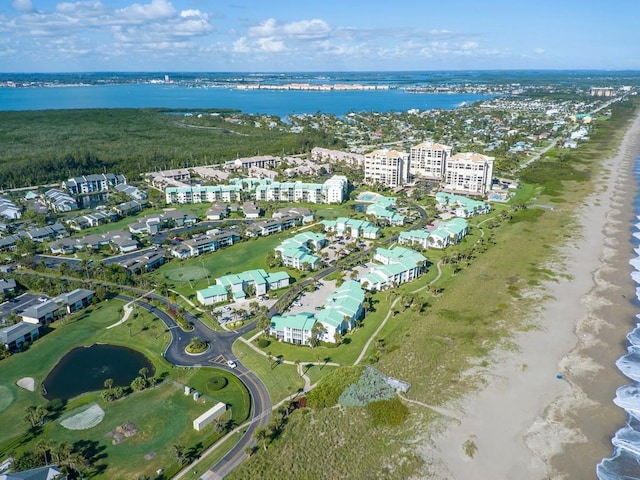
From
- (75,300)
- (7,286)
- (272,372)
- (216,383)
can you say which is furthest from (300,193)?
(216,383)

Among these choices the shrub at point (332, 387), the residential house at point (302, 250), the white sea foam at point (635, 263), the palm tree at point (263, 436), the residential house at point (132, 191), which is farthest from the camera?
the residential house at point (132, 191)

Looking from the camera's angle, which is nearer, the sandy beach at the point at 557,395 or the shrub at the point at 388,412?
the sandy beach at the point at 557,395

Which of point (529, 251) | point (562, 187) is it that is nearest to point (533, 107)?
point (562, 187)

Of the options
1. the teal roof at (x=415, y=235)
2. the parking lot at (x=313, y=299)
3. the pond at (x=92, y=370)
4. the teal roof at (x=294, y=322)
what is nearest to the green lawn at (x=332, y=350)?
the teal roof at (x=294, y=322)

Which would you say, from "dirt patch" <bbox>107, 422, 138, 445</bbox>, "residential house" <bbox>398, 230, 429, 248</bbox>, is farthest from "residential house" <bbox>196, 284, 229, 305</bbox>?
"residential house" <bbox>398, 230, 429, 248</bbox>

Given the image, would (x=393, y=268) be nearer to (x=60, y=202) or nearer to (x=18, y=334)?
(x=18, y=334)

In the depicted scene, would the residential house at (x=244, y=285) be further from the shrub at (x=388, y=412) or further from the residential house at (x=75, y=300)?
the shrub at (x=388, y=412)
